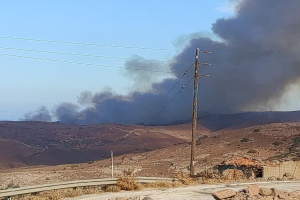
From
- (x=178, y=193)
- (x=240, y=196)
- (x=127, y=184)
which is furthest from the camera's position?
(x=127, y=184)

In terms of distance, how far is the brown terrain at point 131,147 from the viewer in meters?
43.9

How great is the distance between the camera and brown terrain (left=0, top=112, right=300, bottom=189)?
4391cm

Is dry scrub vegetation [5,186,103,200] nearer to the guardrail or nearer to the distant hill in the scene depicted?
the guardrail

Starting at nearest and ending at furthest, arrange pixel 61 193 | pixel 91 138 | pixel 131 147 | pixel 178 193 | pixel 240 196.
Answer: pixel 240 196, pixel 178 193, pixel 61 193, pixel 131 147, pixel 91 138

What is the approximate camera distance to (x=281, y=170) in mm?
29781

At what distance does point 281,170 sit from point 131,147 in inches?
1964

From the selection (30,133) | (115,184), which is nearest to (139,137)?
(30,133)

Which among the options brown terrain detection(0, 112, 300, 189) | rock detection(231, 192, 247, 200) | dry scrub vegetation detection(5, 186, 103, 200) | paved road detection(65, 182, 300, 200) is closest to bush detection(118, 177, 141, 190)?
paved road detection(65, 182, 300, 200)

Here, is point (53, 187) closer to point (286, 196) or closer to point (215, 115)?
point (286, 196)

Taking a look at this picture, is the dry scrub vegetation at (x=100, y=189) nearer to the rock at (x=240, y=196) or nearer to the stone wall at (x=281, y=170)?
the rock at (x=240, y=196)

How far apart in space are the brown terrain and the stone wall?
26.8 ft

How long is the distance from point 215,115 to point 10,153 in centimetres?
4847

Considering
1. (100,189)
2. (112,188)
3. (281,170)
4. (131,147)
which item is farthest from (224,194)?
(131,147)

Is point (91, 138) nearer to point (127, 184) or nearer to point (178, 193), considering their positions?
point (127, 184)
